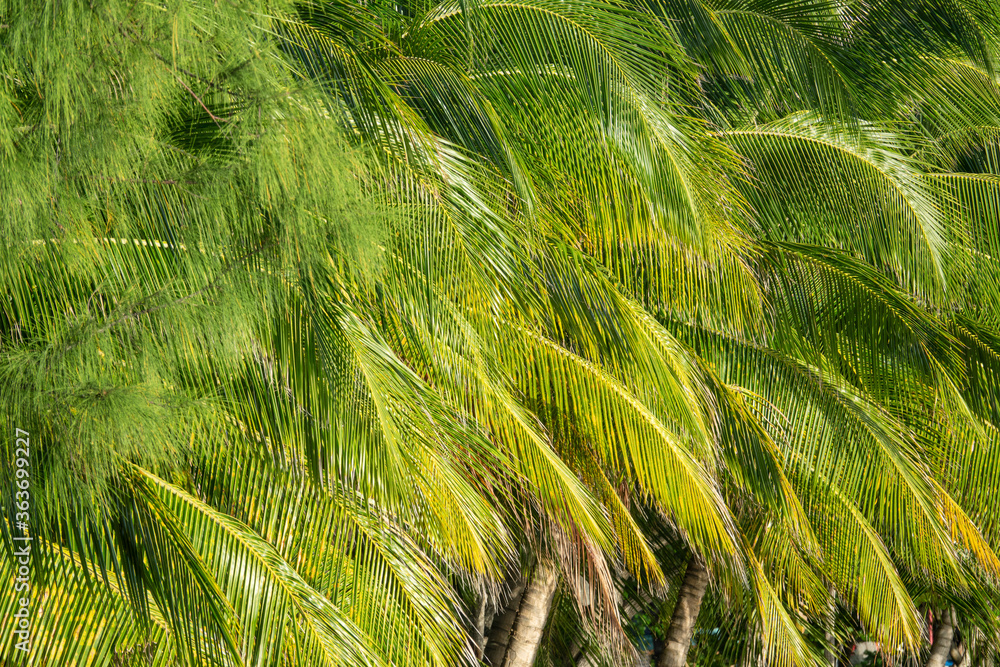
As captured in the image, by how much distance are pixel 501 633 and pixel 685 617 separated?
150 centimetres

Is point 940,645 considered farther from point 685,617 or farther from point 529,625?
point 529,625

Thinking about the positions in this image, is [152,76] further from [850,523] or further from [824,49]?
[850,523]

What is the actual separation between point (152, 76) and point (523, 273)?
1.96m

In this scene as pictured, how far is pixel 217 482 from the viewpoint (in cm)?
312

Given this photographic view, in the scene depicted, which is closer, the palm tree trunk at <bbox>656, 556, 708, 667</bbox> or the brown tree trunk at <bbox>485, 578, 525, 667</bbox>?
the brown tree trunk at <bbox>485, 578, 525, 667</bbox>

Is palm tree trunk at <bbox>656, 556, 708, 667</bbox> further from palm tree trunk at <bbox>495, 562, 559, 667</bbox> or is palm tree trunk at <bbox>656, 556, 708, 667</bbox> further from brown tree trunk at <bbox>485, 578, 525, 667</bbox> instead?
palm tree trunk at <bbox>495, 562, 559, 667</bbox>

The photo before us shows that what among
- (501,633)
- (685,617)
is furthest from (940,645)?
(501,633)

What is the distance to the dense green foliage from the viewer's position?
1.93 meters

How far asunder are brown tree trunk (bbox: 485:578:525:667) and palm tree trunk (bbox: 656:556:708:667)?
1196 millimetres

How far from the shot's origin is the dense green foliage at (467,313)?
1928 millimetres

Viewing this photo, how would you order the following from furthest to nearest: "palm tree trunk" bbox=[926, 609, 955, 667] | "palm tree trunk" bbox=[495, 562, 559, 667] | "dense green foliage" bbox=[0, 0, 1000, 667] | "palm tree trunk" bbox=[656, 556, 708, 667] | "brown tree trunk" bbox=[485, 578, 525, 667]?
"palm tree trunk" bbox=[926, 609, 955, 667] → "palm tree trunk" bbox=[656, 556, 708, 667] → "brown tree trunk" bbox=[485, 578, 525, 667] → "palm tree trunk" bbox=[495, 562, 559, 667] → "dense green foliage" bbox=[0, 0, 1000, 667]

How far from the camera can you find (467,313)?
3391 millimetres

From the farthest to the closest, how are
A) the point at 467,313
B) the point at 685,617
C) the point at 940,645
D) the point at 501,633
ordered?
the point at 940,645 → the point at 685,617 → the point at 501,633 → the point at 467,313

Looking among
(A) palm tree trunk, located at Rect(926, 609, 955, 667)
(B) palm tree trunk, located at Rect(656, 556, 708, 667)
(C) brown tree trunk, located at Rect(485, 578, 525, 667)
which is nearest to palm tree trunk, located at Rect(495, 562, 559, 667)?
(C) brown tree trunk, located at Rect(485, 578, 525, 667)
